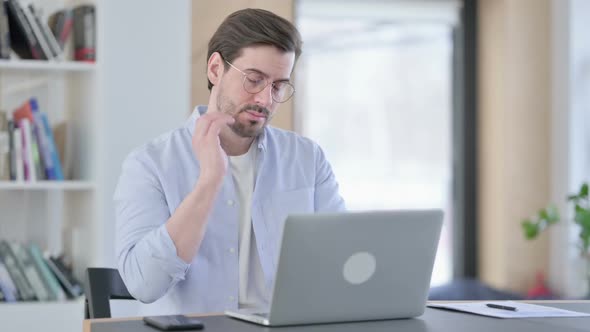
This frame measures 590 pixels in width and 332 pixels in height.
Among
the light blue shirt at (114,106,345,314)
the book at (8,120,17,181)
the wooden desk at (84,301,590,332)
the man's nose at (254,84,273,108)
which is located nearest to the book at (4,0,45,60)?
the book at (8,120,17,181)

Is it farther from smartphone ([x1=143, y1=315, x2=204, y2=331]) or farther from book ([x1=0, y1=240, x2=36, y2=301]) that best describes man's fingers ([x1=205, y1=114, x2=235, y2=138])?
book ([x1=0, y1=240, x2=36, y2=301])

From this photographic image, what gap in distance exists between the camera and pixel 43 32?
3.26m

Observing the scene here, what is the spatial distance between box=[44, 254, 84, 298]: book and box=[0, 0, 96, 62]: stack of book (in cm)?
70

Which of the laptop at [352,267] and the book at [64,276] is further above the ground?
the laptop at [352,267]

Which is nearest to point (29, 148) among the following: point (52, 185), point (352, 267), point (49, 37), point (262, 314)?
point (52, 185)

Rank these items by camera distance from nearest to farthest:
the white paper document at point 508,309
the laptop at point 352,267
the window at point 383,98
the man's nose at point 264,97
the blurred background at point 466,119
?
the laptop at point 352,267 → the white paper document at point 508,309 → the man's nose at point 264,97 → the blurred background at point 466,119 → the window at point 383,98

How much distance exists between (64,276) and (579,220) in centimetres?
230

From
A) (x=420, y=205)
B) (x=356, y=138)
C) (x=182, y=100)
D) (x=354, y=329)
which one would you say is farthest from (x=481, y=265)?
(x=354, y=329)

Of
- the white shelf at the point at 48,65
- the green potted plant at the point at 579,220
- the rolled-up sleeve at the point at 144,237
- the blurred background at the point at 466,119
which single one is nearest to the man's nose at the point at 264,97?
the rolled-up sleeve at the point at 144,237

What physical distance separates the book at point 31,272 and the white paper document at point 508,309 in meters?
1.73

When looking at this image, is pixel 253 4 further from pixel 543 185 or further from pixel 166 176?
pixel 543 185

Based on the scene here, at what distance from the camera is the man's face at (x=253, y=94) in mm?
2178

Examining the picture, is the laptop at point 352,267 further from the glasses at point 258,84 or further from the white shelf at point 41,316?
the white shelf at point 41,316

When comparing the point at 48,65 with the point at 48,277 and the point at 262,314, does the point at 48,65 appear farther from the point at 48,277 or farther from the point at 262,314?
the point at 262,314
